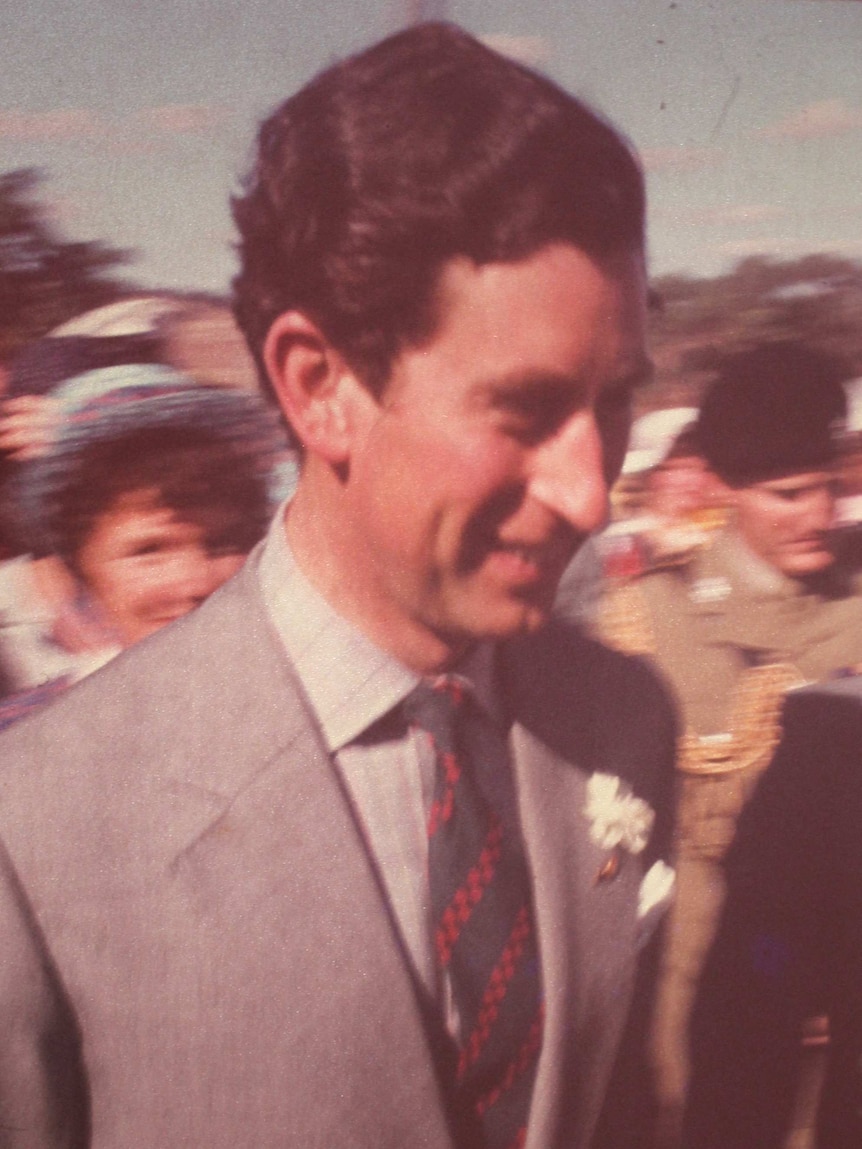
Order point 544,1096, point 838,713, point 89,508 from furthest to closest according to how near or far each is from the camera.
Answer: point 838,713, point 544,1096, point 89,508

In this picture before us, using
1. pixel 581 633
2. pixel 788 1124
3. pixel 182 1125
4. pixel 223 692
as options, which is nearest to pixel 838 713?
pixel 581 633

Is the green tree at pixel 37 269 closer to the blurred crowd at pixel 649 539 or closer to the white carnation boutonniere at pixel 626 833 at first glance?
the blurred crowd at pixel 649 539

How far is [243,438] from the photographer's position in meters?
1.13

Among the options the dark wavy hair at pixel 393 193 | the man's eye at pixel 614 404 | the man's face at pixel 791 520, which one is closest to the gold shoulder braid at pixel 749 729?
the man's face at pixel 791 520

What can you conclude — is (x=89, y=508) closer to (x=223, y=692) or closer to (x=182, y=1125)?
Result: (x=223, y=692)

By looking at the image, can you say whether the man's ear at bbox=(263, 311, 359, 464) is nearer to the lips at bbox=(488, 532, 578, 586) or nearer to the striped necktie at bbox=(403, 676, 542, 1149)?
the lips at bbox=(488, 532, 578, 586)

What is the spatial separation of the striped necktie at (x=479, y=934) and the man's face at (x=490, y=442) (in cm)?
11

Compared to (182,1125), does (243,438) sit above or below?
above

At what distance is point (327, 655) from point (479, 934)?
0.35 meters

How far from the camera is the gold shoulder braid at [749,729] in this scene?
1469mm

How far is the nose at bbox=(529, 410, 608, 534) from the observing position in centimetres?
116

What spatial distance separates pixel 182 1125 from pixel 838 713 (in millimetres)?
947

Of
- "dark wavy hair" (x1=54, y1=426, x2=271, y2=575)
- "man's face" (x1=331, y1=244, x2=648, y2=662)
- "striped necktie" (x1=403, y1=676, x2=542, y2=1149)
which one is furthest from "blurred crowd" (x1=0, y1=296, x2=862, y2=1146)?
"striped necktie" (x1=403, y1=676, x2=542, y2=1149)

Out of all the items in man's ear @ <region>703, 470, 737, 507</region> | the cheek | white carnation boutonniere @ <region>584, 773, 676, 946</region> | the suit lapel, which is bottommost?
white carnation boutonniere @ <region>584, 773, 676, 946</region>
